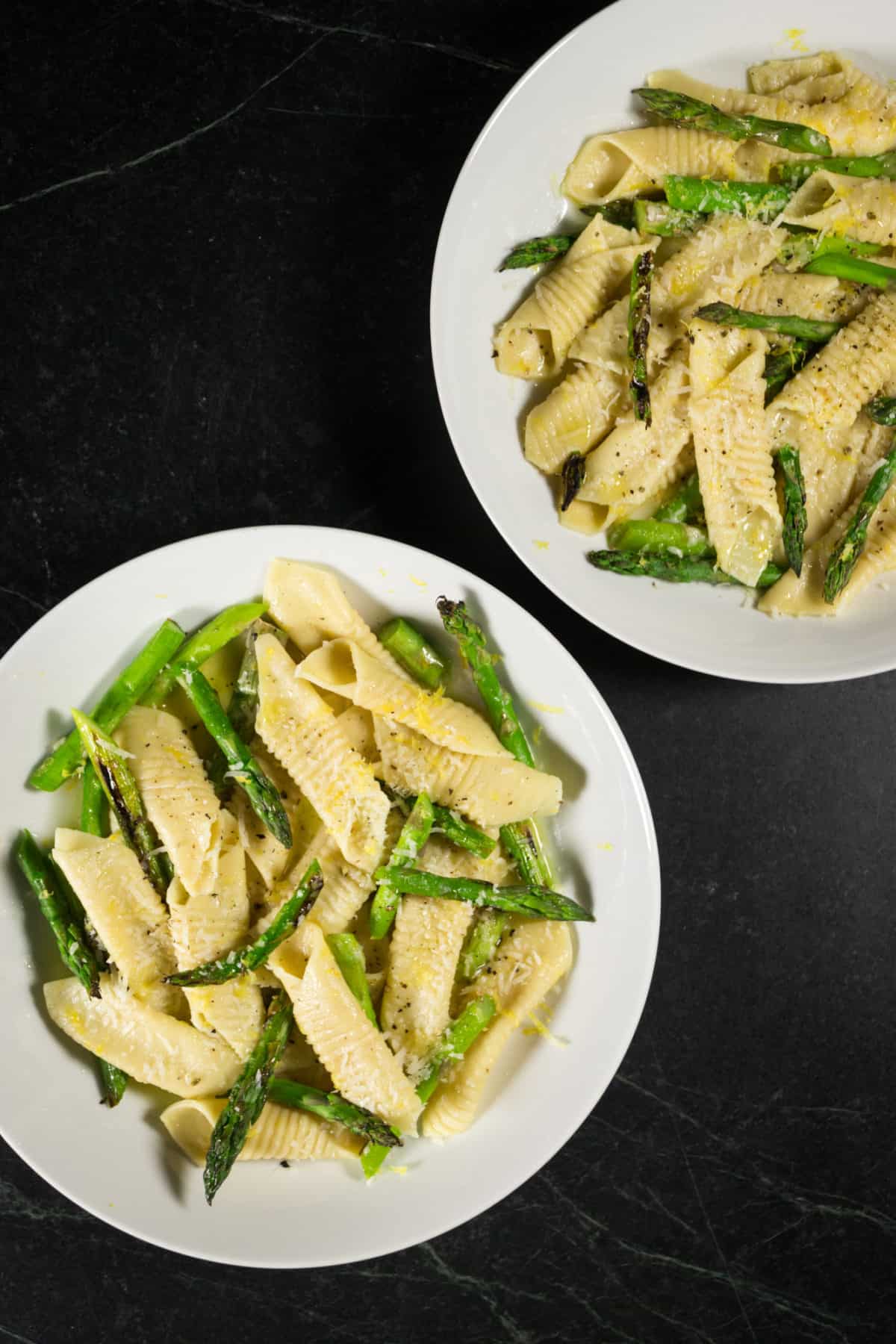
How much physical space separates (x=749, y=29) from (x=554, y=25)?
20.0 inches

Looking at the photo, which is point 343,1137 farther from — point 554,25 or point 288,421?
point 554,25

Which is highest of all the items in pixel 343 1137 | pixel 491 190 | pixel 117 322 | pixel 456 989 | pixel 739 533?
pixel 491 190

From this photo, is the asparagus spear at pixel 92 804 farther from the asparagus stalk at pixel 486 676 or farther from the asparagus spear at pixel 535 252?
the asparagus spear at pixel 535 252

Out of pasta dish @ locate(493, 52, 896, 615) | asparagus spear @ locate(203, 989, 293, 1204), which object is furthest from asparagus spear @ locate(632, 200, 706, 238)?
asparagus spear @ locate(203, 989, 293, 1204)

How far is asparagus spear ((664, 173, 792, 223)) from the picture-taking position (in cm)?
247

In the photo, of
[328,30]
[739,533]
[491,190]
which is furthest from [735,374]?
[328,30]

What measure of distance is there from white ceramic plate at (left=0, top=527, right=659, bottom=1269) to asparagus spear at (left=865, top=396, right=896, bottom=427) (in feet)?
3.26

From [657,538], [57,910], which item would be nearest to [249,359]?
[657,538]

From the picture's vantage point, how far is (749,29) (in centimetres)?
249

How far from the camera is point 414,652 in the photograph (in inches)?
97.3

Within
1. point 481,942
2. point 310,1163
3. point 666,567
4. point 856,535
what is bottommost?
point 310,1163

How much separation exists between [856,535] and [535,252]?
3.41 ft

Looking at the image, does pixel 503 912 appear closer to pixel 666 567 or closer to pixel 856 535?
pixel 666 567

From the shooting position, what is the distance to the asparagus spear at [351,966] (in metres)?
2.45
